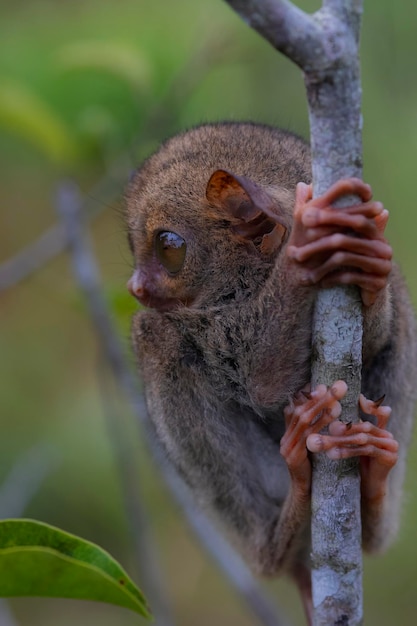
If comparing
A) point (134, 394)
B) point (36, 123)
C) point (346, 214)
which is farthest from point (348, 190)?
point (36, 123)

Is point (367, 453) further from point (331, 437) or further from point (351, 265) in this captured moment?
point (351, 265)

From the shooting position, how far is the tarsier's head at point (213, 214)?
8.50 ft

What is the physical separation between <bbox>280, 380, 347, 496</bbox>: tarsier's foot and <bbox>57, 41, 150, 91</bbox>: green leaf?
183 centimetres

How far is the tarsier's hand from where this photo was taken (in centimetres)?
200

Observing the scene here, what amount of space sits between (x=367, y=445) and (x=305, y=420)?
17 centimetres

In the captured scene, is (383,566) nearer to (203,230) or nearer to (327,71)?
(203,230)

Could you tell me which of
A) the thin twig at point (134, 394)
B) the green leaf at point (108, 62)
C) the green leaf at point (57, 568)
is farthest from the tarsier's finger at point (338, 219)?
the green leaf at point (108, 62)

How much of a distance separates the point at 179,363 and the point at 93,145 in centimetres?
154

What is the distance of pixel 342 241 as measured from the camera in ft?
6.72

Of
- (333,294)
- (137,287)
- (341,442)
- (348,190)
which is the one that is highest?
(137,287)

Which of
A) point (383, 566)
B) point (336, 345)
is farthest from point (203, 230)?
point (383, 566)

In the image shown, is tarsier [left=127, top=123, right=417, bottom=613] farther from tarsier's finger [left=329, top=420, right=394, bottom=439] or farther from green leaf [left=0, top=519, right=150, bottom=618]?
green leaf [left=0, top=519, right=150, bottom=618]

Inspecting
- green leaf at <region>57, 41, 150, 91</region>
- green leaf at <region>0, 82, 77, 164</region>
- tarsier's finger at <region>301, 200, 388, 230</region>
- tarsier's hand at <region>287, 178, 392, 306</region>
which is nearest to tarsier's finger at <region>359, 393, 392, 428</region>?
tarsier's hand at <region>287, 178, 392, 306</region>

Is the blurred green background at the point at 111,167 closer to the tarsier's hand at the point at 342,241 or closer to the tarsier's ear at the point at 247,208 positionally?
the tarsier's ear at the point at 247,208
